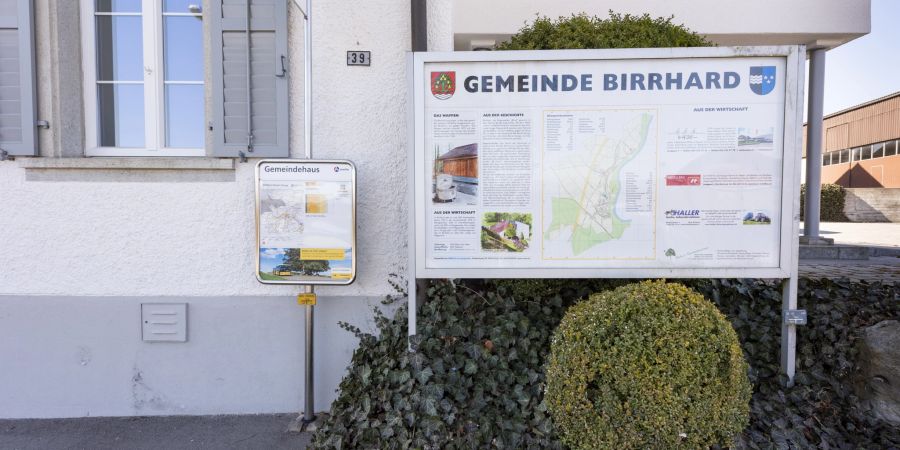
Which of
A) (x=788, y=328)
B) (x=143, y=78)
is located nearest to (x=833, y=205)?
(x=788, y=328)

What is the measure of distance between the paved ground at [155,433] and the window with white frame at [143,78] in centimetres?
198

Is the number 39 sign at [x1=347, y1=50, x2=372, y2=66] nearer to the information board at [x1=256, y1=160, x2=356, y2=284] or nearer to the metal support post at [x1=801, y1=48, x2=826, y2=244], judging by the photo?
the information board at [x1=256, y1=160, x2=356, y2=284]

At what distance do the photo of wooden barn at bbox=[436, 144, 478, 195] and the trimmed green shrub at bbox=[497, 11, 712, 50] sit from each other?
0.92 m

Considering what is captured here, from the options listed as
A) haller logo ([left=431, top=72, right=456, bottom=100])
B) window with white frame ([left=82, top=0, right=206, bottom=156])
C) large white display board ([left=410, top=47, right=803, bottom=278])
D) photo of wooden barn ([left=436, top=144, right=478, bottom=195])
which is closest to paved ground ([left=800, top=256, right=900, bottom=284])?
large white display board ([left=410, top=47, right=803, bottom=278])

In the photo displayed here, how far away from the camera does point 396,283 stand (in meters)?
3.60

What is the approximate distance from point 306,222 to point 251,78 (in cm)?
118

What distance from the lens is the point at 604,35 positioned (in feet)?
10.5

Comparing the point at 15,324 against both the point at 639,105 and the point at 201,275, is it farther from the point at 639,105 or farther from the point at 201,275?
the point at 639,105

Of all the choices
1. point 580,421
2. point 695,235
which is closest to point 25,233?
point 580,421

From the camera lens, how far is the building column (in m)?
7.75

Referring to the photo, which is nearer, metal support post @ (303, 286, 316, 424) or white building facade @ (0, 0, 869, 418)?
metal support post @ (303, 286, 316, 424)

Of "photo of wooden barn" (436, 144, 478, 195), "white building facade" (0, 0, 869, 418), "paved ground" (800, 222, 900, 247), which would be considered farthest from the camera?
"paved ground" (800, 222, 900, 247)

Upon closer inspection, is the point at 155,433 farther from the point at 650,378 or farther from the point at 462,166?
the point at 650,378

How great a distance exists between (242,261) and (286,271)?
55cm
